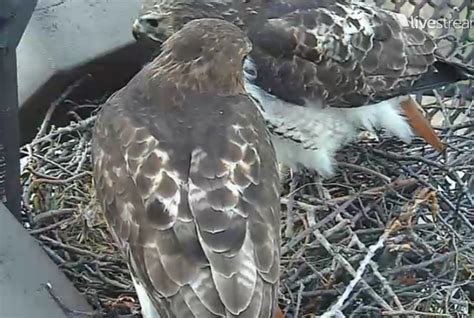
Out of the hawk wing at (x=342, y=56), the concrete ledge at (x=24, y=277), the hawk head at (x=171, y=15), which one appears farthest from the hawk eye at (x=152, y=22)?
the concrete ledge at (x=24, y=277)

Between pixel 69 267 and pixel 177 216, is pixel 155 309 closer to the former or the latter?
pixel 177 216

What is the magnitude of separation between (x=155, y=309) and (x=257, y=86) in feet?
2.46

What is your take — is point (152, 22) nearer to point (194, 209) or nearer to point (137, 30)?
point (137, 30)

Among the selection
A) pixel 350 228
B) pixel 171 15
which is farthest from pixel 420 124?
pixel 171 15

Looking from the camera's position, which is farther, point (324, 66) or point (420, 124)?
point (420, 124)

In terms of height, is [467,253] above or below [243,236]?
below

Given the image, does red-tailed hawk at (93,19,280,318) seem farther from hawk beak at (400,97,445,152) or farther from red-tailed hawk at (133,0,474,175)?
hawk beak at (400,97,445,152)

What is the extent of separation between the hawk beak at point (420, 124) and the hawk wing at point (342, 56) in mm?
75

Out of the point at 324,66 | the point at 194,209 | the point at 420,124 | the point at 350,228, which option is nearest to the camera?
the point at 194,209

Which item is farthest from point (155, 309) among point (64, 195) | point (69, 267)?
point (64, 195)

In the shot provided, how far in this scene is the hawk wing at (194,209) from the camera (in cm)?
154

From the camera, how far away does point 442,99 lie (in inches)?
107

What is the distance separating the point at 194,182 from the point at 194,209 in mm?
62

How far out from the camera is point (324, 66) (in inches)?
91.0
